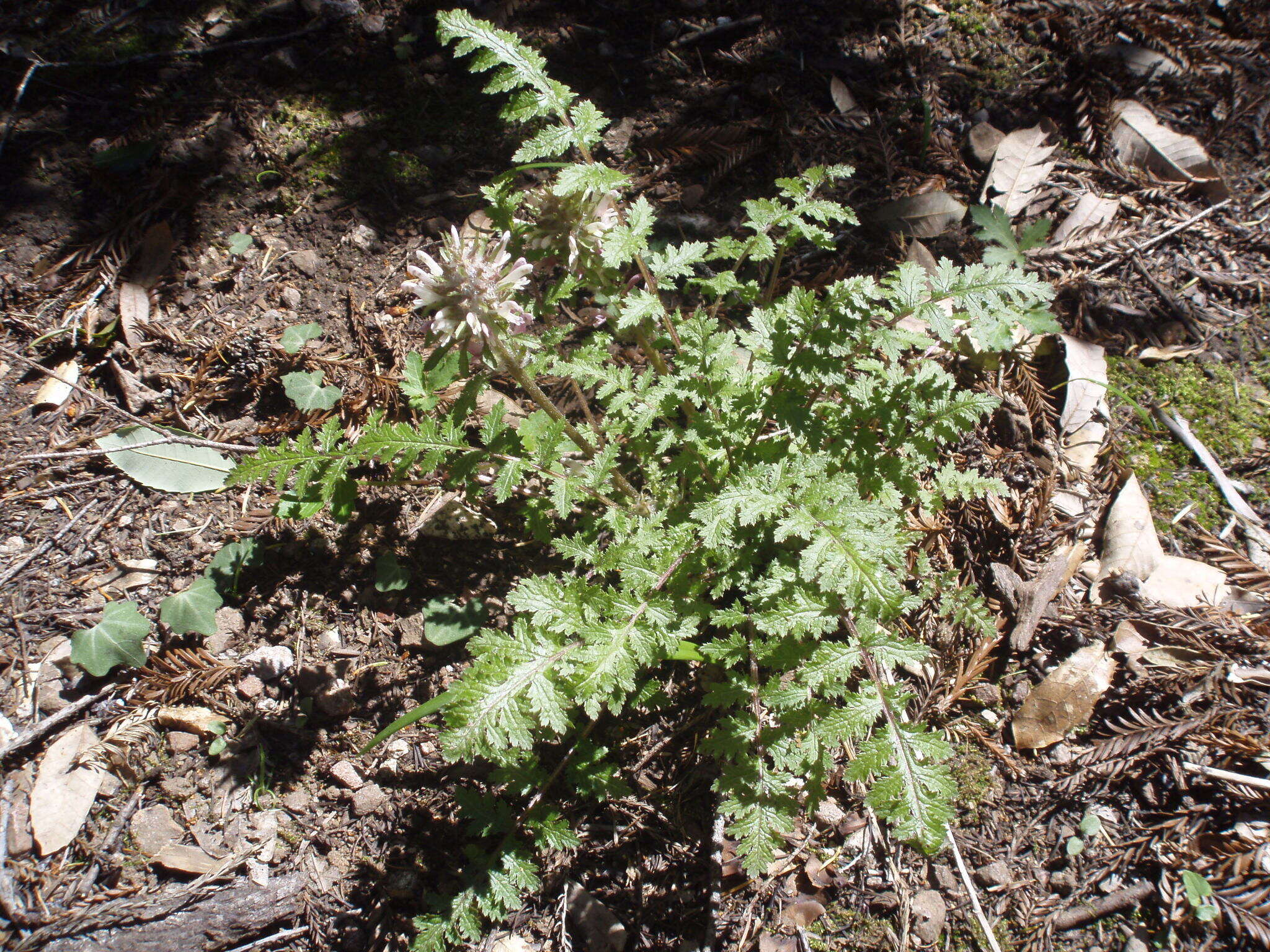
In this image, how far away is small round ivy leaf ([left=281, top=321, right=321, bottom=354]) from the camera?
3.32m

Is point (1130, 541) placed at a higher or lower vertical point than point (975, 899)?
higher

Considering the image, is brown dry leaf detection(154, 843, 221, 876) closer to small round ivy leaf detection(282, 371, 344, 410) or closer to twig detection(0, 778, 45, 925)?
twig detection(0, 778, 45, 925)

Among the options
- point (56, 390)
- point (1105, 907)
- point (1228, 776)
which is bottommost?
point (1105, 907)

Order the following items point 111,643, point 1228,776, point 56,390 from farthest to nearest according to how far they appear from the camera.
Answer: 1. point 56,390
2. point 111,643
3. point 1228,776

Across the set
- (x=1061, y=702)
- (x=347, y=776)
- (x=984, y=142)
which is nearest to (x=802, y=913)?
(x=1061, y=702)

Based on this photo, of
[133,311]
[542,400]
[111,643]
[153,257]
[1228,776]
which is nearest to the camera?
[1228,776]

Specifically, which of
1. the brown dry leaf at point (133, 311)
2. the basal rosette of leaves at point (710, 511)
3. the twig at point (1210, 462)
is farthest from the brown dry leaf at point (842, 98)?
the brown dry leaf at point (133, 311)

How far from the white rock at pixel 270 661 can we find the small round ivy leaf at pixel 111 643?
15.3 inches

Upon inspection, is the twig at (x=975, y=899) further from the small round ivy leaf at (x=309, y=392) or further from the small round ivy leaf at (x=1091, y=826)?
the small round ivy leaf at (x=309, y=392)

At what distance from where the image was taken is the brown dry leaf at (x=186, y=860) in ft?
8.32

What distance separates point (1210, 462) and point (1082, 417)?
546mm

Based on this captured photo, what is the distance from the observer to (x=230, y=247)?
11.8ft

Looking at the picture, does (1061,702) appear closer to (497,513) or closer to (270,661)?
(497,513)

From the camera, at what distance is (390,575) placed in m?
3.04
